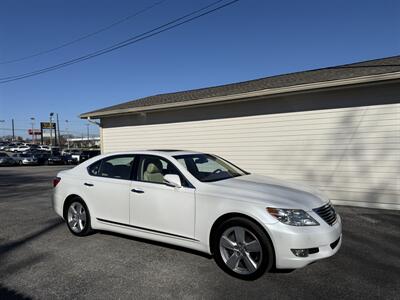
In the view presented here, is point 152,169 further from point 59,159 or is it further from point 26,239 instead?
point 59,159

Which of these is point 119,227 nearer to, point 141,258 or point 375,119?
point 141,258

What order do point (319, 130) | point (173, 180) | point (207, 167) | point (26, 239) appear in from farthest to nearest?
1. point (319, 130)
2. point (26, 239)
3. point (207, 167)
4. point (173, 180)

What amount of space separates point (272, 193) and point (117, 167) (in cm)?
262

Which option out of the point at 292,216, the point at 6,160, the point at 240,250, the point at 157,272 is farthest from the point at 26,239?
the point at 6,160

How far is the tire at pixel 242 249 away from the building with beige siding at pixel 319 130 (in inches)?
215

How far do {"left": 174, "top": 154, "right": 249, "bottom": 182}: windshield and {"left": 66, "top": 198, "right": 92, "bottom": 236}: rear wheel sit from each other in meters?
1.93

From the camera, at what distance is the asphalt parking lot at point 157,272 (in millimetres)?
3760

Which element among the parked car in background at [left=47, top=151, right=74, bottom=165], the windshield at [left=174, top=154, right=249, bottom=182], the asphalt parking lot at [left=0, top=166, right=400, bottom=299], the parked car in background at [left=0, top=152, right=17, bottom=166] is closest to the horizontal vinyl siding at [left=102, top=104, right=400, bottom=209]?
the asphalt parking lot at [left=0, top=166, right=400, bottom=299]

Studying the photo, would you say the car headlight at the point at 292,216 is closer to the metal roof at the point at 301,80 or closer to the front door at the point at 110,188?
the front door at the point at 110,188

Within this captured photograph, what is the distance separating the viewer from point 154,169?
5219 millimetres

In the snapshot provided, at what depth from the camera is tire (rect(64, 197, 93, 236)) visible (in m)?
5.78

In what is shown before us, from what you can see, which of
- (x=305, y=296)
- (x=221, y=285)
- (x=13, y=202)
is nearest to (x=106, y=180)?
(x=221, y=285)

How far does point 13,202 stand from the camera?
31.0ft

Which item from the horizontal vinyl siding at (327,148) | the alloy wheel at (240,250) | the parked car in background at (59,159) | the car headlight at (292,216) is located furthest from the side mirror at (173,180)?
the parked car in background at (59,159)
